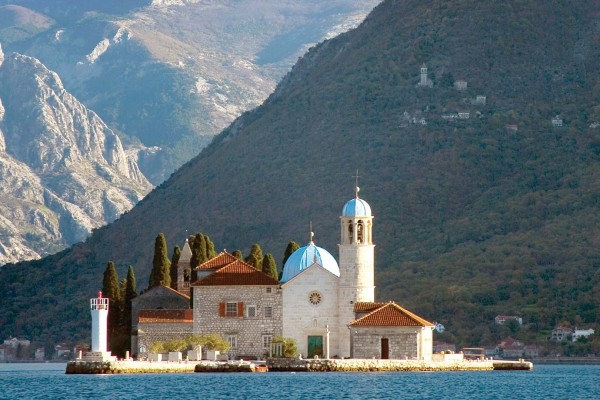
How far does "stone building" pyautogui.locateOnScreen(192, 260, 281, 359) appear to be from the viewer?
11888 centimetres

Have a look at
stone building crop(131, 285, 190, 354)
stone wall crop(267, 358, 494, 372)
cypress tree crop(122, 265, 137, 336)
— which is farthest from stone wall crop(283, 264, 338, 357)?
cypress tree crop(122, 265, 137, 336)

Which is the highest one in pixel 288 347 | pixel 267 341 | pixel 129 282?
pixel 129 282

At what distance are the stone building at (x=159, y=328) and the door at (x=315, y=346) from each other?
7.30 metres

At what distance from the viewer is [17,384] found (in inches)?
4577

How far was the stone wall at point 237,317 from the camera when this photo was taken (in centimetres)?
11888

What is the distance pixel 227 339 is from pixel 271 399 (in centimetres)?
2687

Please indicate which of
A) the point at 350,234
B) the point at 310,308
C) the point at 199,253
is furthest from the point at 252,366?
the point at 199,253

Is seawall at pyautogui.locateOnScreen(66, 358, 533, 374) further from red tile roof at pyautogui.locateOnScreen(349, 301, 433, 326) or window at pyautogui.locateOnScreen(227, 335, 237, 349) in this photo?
window at pyautogui.locateOnScreen(227, 335, 237, 349)

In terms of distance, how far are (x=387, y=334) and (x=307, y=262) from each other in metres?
7.52

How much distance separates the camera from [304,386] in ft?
336

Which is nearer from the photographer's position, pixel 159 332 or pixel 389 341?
pixel 389 341

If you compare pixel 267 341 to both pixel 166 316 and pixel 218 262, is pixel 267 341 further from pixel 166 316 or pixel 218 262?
pixel 218 262

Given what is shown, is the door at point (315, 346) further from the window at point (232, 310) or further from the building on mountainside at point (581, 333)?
the building on mountainside at point (581, 333)

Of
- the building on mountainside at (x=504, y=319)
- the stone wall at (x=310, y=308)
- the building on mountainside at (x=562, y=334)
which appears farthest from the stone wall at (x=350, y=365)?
the building on mountainside at (x=504, y=319)
